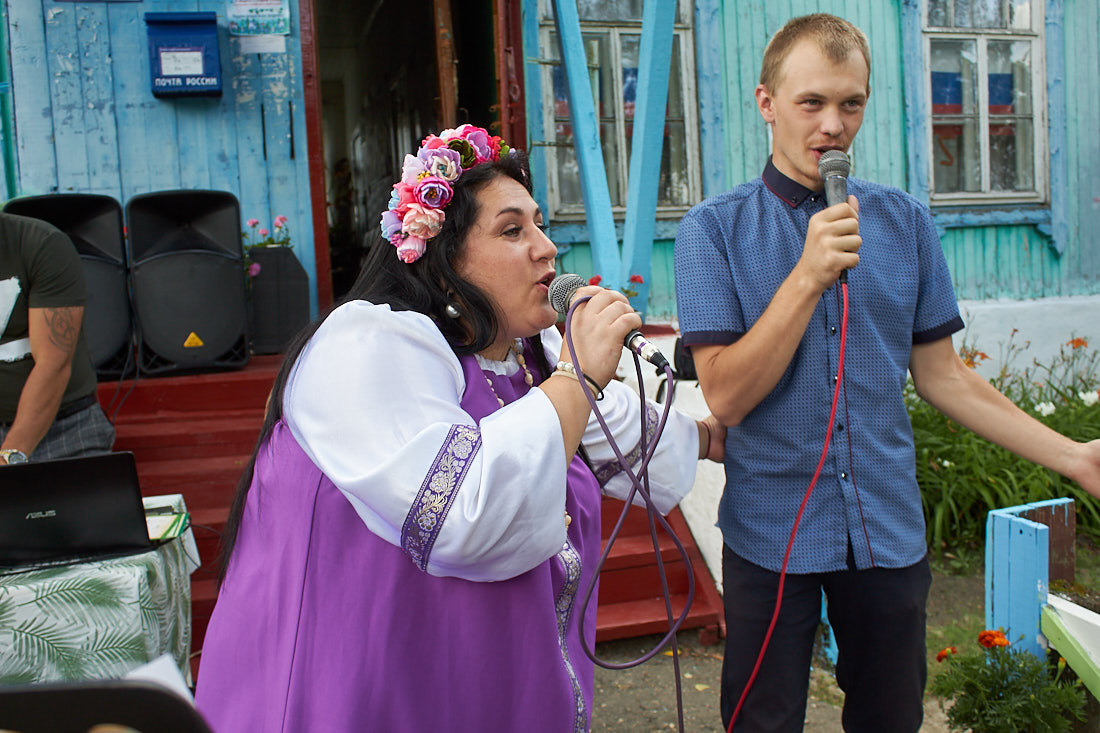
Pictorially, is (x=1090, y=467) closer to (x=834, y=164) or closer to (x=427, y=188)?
(x=834, y=164)

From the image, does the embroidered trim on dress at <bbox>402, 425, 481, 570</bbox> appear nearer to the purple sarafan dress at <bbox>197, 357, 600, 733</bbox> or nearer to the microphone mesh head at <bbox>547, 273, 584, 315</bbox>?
the purple sarafan dress at <bbox>197, 357, 600, 733</bbox>

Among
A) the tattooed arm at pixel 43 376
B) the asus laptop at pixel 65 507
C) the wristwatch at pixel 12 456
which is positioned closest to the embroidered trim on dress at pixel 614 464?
the asus laptop at pixel 65 507

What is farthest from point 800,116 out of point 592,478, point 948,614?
point 948,614

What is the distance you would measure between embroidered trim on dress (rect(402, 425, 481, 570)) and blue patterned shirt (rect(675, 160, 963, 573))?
76cm

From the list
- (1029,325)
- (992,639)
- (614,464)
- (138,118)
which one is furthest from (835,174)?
(1029,325)

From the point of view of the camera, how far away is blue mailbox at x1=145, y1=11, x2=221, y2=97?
5344 mm

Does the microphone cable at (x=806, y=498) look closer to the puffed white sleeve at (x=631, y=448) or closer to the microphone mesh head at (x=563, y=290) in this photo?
the puffed white sleeve at (x=631, y=448)

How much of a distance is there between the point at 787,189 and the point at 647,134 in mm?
3218

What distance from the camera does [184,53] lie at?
539 centimetres

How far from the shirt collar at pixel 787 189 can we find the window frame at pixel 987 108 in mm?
5576

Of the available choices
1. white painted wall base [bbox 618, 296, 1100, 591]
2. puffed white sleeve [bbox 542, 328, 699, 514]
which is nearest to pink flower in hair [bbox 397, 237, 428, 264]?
puffed white sleeve [bbox 542, 328, 699, 514]

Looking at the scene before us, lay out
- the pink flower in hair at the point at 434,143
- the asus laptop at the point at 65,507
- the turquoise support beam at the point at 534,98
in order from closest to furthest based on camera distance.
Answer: the pink flower in hair at the point at 434,143, the asus laptop at the point at 65,507, the turquoise support beam at the point at 534,98

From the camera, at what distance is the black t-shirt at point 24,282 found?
2.88 meters

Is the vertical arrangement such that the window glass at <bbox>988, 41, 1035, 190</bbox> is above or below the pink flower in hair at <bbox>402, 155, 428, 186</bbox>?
above
